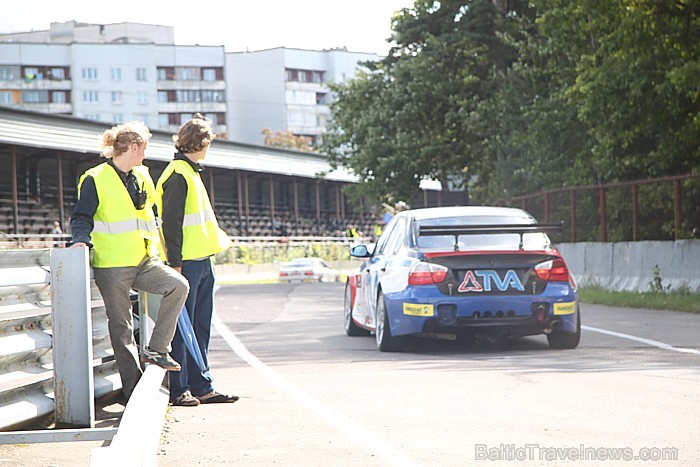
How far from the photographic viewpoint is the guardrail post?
749 centimetres

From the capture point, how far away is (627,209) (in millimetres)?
26062

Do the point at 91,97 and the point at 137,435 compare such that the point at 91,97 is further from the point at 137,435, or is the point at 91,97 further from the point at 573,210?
the point at 137,435

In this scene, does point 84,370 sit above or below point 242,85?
below

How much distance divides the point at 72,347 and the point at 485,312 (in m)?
6.13

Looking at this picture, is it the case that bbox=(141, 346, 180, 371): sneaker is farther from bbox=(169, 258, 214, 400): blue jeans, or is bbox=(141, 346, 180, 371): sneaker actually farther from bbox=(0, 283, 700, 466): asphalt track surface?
bbox=(169, 258, 214, 400): blue jeans

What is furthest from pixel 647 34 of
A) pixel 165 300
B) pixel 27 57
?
pixel 27 57

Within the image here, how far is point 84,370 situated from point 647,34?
1785cm

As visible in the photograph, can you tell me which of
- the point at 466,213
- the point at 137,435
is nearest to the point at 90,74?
the point at 466,213

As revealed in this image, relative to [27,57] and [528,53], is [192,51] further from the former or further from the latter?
[528,53]

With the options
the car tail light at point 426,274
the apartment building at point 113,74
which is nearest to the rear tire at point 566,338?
the car tail light at point 426,274

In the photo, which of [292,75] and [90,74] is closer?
[90,74]

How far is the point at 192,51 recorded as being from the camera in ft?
377

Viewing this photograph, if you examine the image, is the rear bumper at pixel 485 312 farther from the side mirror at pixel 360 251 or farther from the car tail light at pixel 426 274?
the side mirror at pixel 360 251

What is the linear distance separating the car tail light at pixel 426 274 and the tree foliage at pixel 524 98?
10.4 m
